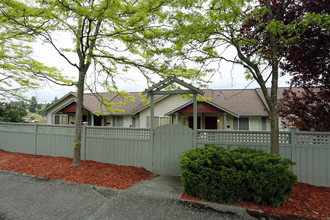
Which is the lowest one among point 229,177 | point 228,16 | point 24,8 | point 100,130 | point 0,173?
point 0,173

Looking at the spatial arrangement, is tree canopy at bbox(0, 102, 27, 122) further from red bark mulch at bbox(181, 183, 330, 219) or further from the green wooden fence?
red bark mulch at bbox(181, 183, 330, 219)

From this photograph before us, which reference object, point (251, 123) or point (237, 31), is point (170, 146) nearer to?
point (237, 31)

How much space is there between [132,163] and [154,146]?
3.58 feet

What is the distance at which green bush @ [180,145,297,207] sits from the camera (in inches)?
141

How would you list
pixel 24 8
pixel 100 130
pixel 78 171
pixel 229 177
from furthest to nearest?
pixel 100 130
pixel 78 171
pixel 24 8
pixel 229 177

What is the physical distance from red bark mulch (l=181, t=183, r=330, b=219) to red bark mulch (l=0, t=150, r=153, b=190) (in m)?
1.91

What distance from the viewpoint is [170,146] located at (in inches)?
230

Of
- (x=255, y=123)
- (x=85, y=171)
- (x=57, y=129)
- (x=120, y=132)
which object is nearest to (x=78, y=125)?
(x=120, y=132)

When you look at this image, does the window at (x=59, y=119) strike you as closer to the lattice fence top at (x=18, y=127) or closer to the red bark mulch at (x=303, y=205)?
the lattice fence top at (x=18, y=127)

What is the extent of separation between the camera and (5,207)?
12.2 ft

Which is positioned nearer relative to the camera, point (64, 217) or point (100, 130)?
point (64, 217)

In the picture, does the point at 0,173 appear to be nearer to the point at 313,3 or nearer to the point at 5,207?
the point at 5,207

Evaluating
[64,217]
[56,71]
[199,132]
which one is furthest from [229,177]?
[56,71]

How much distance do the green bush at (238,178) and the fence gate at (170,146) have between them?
158 cm
